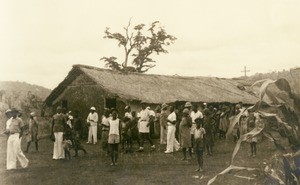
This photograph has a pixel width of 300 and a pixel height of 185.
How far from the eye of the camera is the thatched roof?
17984mm

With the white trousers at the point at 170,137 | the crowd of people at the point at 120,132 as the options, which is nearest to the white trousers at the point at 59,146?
the crowd of people at the point at 120,132

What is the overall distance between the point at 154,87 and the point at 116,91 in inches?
122

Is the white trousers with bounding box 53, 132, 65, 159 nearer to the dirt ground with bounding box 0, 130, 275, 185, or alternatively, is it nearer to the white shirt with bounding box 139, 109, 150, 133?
the dirt ground with bounding box 0, 130, 275, 185

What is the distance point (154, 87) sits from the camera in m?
20.0

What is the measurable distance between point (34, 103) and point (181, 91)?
754 centimetres

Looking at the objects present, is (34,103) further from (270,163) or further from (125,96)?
(270,163)

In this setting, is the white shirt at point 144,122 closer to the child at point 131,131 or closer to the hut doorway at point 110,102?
the child at point 131,131

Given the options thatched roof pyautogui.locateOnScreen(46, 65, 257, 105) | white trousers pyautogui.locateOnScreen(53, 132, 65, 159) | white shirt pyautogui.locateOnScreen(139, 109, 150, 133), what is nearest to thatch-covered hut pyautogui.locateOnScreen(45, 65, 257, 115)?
thatched roof pyautogui.locateOnScreen(46, 65, 257, 105)

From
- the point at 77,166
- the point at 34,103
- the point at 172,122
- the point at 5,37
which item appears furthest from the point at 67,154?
the point at 34,103

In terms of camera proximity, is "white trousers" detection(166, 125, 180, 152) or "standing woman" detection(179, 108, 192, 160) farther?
"white trousers" detection(166, 125, 180, 152)

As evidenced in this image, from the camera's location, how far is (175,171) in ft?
31.4

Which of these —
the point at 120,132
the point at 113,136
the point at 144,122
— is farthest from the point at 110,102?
the point at 113,136

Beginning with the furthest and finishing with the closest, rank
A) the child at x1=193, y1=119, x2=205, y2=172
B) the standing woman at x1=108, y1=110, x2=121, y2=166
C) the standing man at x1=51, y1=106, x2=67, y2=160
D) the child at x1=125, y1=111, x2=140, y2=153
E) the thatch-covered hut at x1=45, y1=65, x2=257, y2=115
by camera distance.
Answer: the thatch-covered hut at x1=45, y1=65, x2=257, y2=115
the child at x1=125, y1=111, x2=140, y2=153
the standing man at x1=51, y1=106, x2=67, y2=160
the standing woman at x1=108, y1=110, x2=121, y2=166
the child at x1=193, y1=119, x2=205, y2=172

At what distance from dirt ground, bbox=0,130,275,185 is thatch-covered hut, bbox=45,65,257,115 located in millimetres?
4326
